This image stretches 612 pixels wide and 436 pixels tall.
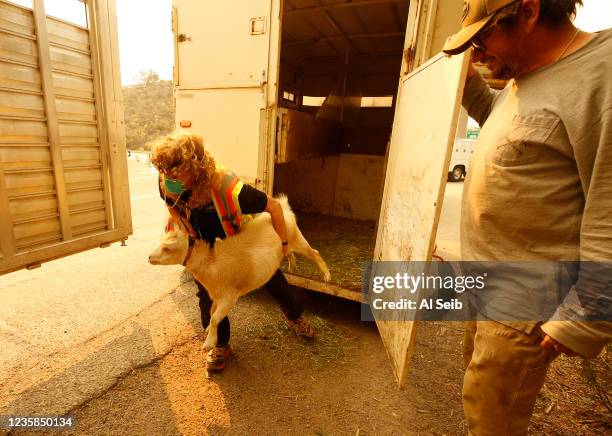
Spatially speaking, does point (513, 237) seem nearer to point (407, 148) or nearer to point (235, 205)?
point (407, 148)

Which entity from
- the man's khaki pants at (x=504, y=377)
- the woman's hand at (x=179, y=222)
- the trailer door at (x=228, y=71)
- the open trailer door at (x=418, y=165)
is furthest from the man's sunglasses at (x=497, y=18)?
the trailer door at (x=228, y=71)

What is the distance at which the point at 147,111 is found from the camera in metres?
41.2

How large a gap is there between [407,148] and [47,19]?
295cm

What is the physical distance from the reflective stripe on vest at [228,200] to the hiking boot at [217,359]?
47.0 inches

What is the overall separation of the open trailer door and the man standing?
0.26 m

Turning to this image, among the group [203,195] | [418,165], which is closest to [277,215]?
[203,195]

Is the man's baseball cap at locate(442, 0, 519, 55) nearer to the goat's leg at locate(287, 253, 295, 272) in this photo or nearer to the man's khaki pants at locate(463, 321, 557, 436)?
the man's khaki pants at locate(463, 321, 557, 436)

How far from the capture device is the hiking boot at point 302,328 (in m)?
3.03

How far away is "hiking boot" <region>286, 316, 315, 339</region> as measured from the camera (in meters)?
3.03

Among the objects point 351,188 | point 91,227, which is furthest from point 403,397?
point 351,188

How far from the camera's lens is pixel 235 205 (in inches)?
84.9

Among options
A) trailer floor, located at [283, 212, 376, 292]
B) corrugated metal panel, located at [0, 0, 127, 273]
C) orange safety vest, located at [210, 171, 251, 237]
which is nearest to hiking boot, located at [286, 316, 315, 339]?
trailer floor, located at [283, 212, 376, 292]

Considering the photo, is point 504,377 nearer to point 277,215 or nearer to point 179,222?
point 277,215

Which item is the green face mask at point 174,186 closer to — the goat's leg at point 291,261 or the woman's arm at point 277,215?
the woman's arm at point 277,215
